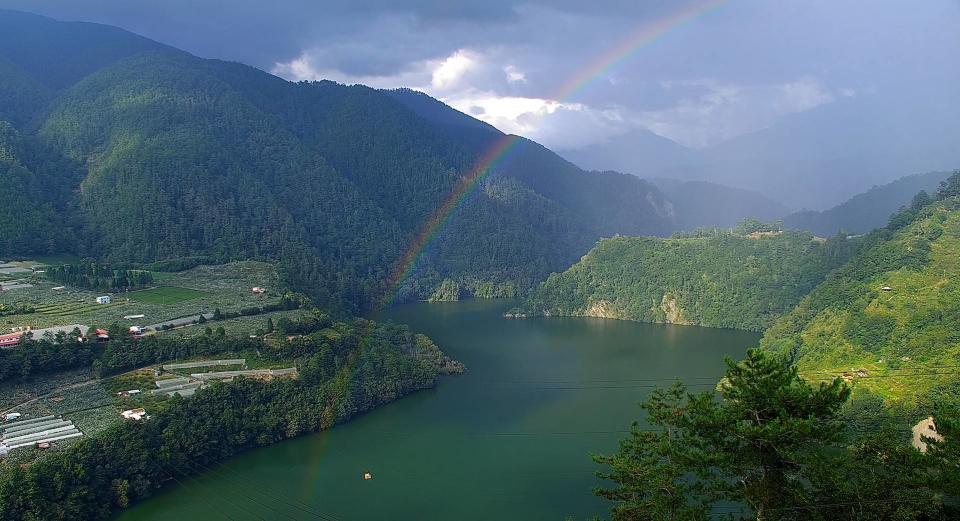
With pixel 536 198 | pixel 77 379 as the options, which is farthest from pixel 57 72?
pixel 77 379

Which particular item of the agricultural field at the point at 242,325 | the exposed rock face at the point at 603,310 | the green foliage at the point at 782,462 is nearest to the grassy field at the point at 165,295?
the agricultural field at the point at 242,325

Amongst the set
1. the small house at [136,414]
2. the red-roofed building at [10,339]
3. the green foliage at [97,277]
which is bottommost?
the small house at [136,414]

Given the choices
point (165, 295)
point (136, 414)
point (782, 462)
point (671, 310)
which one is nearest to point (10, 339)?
point (136, 414)

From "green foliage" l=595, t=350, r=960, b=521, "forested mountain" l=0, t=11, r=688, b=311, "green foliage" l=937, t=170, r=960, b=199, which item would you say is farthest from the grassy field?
"green foliage" l=937, t=170, r=960, b=199

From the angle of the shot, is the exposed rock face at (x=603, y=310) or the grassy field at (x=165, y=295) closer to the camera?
the grassy field at (x=165, y=295)

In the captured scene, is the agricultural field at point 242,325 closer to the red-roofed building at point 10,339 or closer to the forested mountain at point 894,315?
the red-roofed building at point 10,339

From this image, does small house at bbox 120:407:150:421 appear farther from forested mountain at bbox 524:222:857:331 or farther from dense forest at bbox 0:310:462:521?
forested mountain at bbox 524:222:857:331

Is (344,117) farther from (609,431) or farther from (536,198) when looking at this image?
(609,431)
